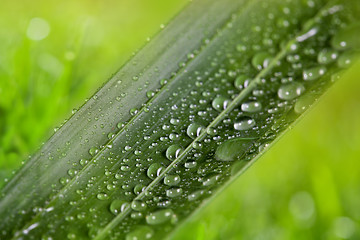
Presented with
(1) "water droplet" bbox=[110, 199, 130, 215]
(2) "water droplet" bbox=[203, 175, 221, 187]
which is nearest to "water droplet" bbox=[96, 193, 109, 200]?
(1) "water droplet" bbox=[110, 199, 130, 215]

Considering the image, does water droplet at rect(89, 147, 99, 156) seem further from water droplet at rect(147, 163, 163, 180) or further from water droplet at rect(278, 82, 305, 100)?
water droplet at rect(278, 82, 305, 100)

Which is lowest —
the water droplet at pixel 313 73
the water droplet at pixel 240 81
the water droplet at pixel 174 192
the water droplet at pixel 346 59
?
the water droplet at pixel 346 59

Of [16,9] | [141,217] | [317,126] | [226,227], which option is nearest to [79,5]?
[16,9]

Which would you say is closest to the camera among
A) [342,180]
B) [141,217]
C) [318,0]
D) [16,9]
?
[318,0]

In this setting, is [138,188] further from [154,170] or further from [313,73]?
[313,73]

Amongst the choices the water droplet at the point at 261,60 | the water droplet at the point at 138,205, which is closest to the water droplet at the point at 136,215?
the water droplet at the point at 138,205

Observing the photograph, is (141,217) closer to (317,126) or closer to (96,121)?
(96,121)

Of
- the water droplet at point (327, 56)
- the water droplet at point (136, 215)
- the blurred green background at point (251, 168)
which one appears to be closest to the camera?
the water droplet at point (327, 56)

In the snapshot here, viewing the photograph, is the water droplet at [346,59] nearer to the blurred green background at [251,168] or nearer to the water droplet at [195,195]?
the water droplet at [195,195]
